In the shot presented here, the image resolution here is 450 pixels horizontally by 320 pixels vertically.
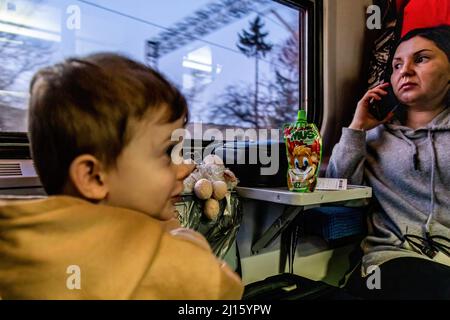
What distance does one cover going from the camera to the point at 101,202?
537mm

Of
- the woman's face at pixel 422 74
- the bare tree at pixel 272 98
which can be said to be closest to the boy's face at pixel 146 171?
the bare tree at pixel 272 98

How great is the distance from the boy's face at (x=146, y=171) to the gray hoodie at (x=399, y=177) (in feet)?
3.29

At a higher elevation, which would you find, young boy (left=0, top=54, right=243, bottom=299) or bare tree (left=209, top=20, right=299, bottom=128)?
bare tree (left=209, top=20, right=299, bottom=128)

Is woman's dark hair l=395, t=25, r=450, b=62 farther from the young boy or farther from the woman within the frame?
the young boy

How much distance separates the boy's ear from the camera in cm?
50

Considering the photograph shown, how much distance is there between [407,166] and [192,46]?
978 millimetres

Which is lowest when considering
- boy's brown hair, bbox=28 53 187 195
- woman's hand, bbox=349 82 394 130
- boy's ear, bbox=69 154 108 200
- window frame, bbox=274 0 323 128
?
boy's ear, bbox=69 154 108 200

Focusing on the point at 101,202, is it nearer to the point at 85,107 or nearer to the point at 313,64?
the point at 85,107

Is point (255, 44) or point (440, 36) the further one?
point (255, 44)

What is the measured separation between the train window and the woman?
0.41m

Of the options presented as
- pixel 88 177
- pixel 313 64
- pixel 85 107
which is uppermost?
pixel 313 64

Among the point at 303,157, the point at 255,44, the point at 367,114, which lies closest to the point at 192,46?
the point at 255,44

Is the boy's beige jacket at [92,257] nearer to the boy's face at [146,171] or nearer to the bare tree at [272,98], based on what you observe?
the boy's face at [146,171]

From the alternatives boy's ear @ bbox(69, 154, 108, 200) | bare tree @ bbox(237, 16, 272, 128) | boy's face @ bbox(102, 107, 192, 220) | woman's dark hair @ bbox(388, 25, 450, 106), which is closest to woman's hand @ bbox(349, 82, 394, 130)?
woman's dark hair @ bbox(388, 25, 450, 106)
